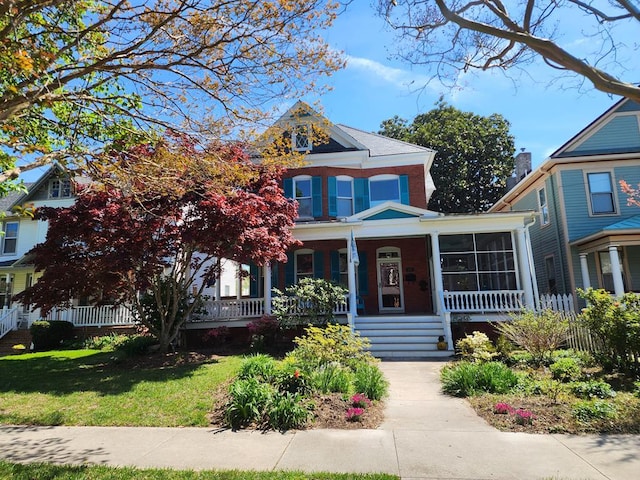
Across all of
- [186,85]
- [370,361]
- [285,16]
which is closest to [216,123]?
[186,85]

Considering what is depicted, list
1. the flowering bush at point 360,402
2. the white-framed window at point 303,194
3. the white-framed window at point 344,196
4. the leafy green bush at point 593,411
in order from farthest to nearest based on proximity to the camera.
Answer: the white-framed window at point 344,196 → the white-framed window at point 303,194 → the flowering bush at point 360,402 → the leafy green bush at point 593,411

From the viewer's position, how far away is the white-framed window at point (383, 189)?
1730 cm

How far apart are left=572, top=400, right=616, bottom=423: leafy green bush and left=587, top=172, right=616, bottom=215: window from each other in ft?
40.4

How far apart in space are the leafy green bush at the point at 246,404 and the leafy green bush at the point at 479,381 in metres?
3.66

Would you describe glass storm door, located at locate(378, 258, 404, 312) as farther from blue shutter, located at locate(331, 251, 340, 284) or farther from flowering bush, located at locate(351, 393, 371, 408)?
flowering bush, located at locate(351, 393, 371, 408)

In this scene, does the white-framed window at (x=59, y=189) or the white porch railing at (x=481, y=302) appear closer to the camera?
the white porch railing at (x=481, y=302)

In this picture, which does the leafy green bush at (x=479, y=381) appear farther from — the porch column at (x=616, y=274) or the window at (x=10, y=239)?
the window at (x=10, y=239)

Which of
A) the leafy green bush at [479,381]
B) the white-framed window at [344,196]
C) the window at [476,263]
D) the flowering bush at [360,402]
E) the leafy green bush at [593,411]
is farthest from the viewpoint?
the white-framed window at [344,196]

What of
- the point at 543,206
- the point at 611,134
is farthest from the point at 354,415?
the point at 611,134

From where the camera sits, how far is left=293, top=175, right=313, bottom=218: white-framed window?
17105mm

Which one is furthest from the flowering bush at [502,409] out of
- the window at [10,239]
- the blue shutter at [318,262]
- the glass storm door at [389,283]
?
the window at [10,239]

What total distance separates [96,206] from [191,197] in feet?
8.54

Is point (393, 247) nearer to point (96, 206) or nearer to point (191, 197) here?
point (191, 197)

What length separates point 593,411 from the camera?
18.7 ft
